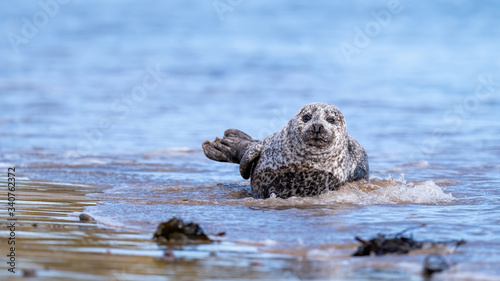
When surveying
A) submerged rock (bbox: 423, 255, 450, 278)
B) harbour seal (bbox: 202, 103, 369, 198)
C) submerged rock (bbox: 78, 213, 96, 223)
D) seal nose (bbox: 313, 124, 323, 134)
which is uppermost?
seal nose (bbox: 313, 124, 323, 134)

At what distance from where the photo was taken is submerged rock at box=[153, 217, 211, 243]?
512 cm

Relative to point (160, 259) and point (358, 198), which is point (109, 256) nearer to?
point (160, 259)

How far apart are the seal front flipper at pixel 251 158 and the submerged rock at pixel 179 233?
2191 millimetres

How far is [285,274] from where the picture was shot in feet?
14.0

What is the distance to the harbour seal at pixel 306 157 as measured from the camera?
22.5 ft

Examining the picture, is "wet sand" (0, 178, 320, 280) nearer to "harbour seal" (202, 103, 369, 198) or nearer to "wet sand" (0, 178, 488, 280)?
"wet sand" (0, 178, 488, 280)

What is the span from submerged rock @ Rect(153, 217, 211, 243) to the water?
0.85 ft

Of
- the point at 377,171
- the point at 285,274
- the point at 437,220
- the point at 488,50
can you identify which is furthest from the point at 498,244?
the point at 488,50

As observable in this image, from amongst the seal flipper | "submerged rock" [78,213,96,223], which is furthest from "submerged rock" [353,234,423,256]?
the seal flipper

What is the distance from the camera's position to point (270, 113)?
15117 mm

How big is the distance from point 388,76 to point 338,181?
14.2 m

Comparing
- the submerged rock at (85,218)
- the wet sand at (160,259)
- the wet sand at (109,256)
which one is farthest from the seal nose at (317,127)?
the submerged rock at (85,218)

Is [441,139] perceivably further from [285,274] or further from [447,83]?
[285,274]

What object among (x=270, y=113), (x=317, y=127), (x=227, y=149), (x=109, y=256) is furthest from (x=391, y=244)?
(x=270, y=113)
